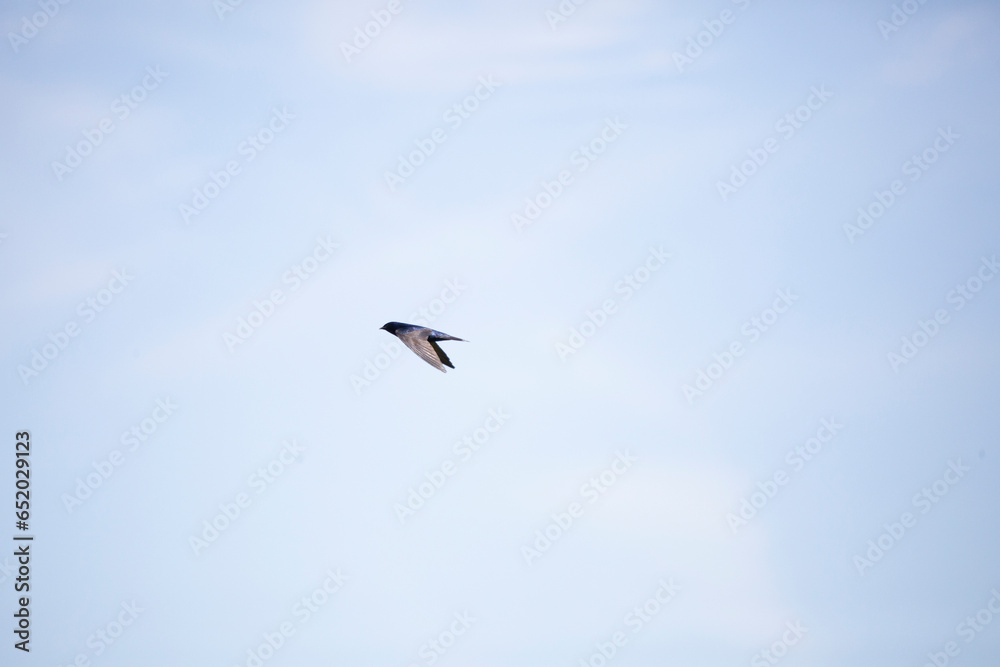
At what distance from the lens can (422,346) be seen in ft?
173

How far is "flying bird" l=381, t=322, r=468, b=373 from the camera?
5234 centimetres

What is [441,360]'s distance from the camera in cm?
5241

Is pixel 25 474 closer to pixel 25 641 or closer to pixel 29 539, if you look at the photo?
pixel 29 539

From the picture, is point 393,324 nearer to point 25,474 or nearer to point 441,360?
point 441,360

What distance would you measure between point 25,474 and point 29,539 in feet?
7.86

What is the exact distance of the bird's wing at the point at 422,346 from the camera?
52281mm

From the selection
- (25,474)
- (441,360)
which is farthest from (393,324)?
(25,474)

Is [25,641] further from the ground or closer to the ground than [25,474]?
closer to the ground

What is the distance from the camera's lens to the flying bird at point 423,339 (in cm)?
5234

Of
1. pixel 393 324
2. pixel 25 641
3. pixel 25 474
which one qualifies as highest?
pixel 393 324

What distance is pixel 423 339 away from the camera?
52.9 metres

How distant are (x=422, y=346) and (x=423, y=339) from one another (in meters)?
0.30

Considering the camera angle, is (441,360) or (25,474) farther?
(25,474)

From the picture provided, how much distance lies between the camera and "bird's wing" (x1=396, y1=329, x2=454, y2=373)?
5228 cm
